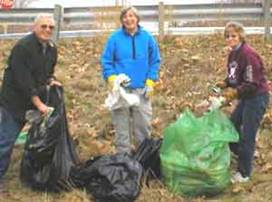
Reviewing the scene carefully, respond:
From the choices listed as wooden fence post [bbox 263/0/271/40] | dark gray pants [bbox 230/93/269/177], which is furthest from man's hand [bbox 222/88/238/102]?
wooden fence post [bbox 263/0/271/40]

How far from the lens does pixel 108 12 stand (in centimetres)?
1119

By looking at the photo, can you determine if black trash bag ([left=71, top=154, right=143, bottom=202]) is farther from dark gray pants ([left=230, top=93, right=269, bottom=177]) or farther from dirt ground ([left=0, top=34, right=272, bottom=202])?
dark gray pants ([left=230, top=93, right=269, bottom=177])

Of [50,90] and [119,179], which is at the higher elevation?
[50,90]

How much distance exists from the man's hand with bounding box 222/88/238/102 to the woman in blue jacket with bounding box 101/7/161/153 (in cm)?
75

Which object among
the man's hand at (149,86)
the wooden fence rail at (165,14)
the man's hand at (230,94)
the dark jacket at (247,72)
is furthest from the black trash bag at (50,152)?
the wooden fence rail at (165,14)

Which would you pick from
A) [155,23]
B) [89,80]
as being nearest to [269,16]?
[155,23]

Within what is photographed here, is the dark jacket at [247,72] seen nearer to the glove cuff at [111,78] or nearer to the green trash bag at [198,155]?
the green trash bag at [198,155]

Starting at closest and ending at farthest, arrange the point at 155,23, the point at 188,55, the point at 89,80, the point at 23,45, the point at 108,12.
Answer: the point at 23,45, the point at 89,80, the point at 188,55, the point at 108,12, the point at 155,23

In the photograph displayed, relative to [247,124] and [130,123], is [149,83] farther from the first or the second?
[247,124]

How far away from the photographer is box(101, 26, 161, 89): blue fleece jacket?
6.08m

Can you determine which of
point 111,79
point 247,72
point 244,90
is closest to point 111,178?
point 111,79

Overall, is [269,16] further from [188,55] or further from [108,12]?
[108,12]

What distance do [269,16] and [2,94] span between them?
6.92 meters

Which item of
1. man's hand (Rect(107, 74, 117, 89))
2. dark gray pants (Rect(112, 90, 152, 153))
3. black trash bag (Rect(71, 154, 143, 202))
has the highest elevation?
man's hand (Rect(107, 74, 117, 89))
